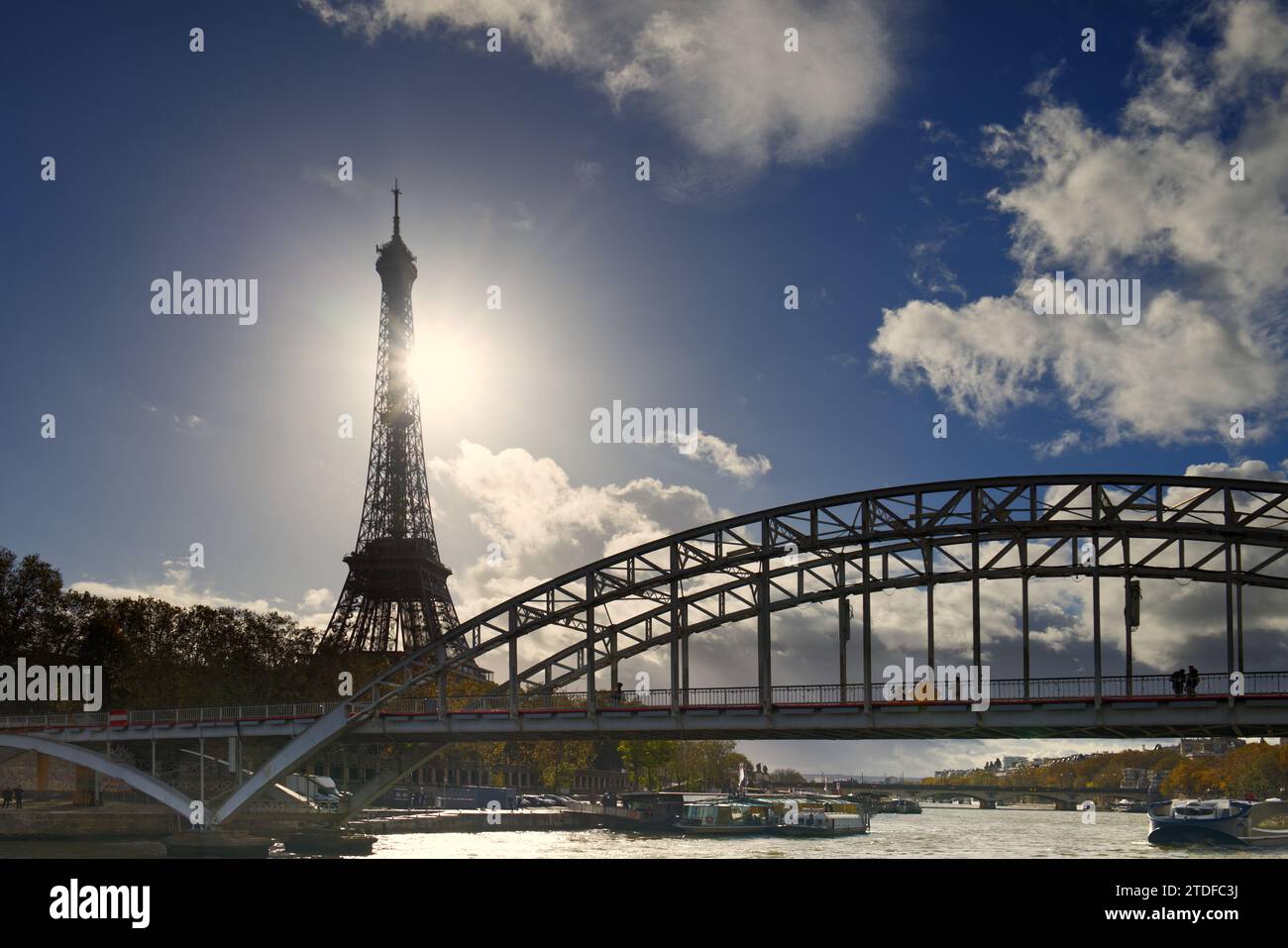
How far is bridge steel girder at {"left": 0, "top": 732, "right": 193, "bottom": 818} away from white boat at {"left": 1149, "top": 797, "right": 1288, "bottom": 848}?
61.3 meters

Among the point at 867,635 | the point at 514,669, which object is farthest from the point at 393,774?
the point at 867,635

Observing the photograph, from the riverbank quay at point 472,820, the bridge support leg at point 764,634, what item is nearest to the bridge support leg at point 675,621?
the bridge support leg at point 764,634

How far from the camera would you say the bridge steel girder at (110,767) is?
234ft

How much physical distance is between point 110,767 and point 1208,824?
67.9m

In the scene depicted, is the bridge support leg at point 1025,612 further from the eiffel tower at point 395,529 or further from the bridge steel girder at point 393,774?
the eiffel tower at point 395,529

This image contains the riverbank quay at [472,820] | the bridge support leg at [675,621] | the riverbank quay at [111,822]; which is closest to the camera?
the bridge support leg at [675,621]

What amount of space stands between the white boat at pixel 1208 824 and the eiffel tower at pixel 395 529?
62.7 meters

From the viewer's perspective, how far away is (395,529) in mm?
126125

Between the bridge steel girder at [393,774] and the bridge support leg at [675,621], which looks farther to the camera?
the bridge steel girder at [393,774]

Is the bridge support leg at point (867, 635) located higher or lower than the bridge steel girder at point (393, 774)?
higher

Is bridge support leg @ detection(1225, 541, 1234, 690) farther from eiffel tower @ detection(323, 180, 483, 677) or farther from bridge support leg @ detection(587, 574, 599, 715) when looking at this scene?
eiffel tower @ detection(323, 180, 483, 677)
